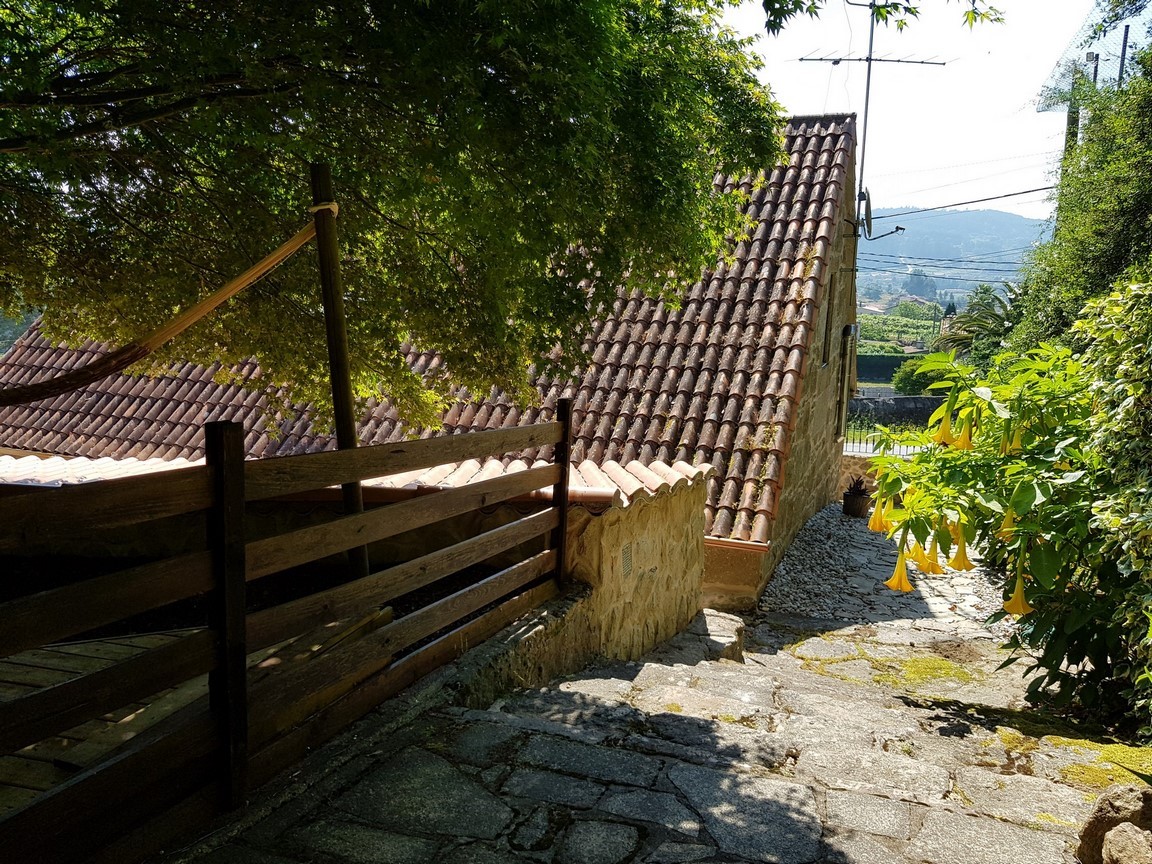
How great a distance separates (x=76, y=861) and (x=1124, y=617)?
4.40m

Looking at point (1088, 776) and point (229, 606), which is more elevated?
point (229, 606)

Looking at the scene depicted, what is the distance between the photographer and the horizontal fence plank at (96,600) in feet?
6.49

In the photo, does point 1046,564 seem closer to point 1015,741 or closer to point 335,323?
point 1015,741

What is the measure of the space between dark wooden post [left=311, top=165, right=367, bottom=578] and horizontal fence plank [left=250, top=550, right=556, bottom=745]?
1.49ft

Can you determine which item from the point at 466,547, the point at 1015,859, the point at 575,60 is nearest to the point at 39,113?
the point at 575,60

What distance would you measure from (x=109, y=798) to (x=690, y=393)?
7.80 m

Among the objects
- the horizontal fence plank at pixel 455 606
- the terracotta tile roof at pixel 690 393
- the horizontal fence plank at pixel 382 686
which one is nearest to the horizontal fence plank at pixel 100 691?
the horizontal fence plank at pixel 382 686

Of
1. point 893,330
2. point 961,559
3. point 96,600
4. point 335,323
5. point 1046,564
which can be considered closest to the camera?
point 96,600

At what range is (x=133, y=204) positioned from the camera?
5695 millimetres

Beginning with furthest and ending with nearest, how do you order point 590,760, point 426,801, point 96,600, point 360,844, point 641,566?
point 641,566 < point 590,760 < point 426,801 < point 360,844 < point 96,600

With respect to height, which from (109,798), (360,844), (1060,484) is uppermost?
(1060,484)

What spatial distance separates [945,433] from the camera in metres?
5.53

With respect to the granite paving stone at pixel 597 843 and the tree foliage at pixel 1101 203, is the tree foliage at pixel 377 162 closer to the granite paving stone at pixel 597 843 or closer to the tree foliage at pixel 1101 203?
the granite paving stone at pixel 597 843

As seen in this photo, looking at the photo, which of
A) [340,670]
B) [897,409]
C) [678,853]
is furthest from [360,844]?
[897,409]
